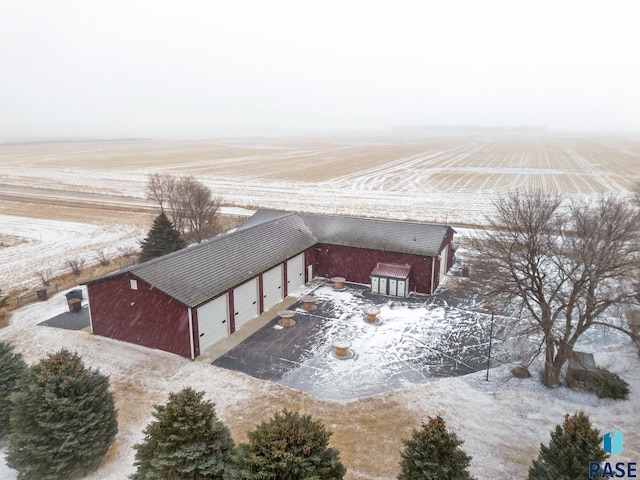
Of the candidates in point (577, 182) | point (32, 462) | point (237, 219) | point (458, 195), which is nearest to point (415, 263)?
point (32, 462)

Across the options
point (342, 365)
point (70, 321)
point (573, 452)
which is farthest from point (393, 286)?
point (70, 321)

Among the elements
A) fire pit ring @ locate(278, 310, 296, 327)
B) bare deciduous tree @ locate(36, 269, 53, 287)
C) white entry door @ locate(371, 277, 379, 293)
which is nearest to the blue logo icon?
fire pit ring @ locate(278, 310, 296, 327)

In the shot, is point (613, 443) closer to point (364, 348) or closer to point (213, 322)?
point (364, 348)

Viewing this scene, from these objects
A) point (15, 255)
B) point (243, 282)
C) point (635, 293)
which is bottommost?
point (15, 255)

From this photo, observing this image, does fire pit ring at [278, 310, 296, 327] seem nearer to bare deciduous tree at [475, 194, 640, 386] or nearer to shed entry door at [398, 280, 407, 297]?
shed entry door at [398, 280, 407, 297]

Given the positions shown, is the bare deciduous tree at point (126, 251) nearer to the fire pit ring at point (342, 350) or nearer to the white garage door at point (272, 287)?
the white garage door at point (272, 287)

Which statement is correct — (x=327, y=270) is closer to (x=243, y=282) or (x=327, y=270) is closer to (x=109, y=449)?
(x=243, y=282)
